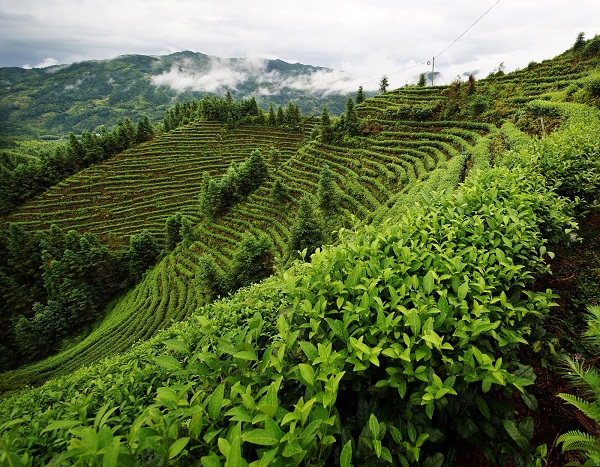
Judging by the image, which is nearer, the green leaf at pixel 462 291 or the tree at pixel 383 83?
the green leaf at pixel 462 291

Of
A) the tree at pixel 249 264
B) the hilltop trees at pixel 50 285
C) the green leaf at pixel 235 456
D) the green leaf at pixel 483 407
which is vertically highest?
the green leaf at pixel 235 456

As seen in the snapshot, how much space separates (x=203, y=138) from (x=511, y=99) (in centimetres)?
4837

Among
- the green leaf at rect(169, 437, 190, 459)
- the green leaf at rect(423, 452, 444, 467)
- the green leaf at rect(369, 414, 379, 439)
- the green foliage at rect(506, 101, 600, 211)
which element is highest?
the green foliage at rect(506, 101, 600, 211)

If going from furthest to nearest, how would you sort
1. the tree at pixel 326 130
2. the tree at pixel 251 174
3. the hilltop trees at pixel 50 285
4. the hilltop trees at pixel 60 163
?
the hilltop trees at pixel 60 163 < the tree at pixel 326 130 < the tree at pixel 251 174 < the hilltop trees at pixel 50 285

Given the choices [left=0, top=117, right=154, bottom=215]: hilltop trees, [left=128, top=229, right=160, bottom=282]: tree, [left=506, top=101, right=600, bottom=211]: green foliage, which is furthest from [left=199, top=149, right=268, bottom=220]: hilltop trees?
[left=506, top=101, right=600, bottom=211]: green foliage

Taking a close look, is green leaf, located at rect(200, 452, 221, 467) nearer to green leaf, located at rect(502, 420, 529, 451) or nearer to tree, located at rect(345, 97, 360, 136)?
green leaf, located at rect(502, 420, 529, 451)

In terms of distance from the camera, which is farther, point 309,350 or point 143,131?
point 143,131

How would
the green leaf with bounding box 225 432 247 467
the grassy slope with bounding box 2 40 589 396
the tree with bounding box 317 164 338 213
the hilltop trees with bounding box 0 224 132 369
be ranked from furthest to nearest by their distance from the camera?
the hilltop trees with bounding box 0 224 132 369 < the tree with bounding box 317 164 338 213 < the grassy slope with bounding box 2 40 589 396 < the green leaf with bounding box 225 432 247 467

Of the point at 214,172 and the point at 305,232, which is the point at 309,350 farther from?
the point at 214,172

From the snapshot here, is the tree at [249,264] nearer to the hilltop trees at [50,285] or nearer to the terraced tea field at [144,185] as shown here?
the terraced tea field at [144,185]

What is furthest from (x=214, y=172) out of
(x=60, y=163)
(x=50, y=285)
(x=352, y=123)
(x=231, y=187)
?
(x=60, y=163)

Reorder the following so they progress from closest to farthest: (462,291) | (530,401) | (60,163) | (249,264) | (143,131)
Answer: (530,401) → (462,291) → (249,264) → (60,163) → (143,131)

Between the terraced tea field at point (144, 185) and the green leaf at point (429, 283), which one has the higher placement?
the green leaf at point (429, 283)

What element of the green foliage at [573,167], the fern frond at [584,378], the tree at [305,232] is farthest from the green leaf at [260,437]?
the tree at [305,232]
